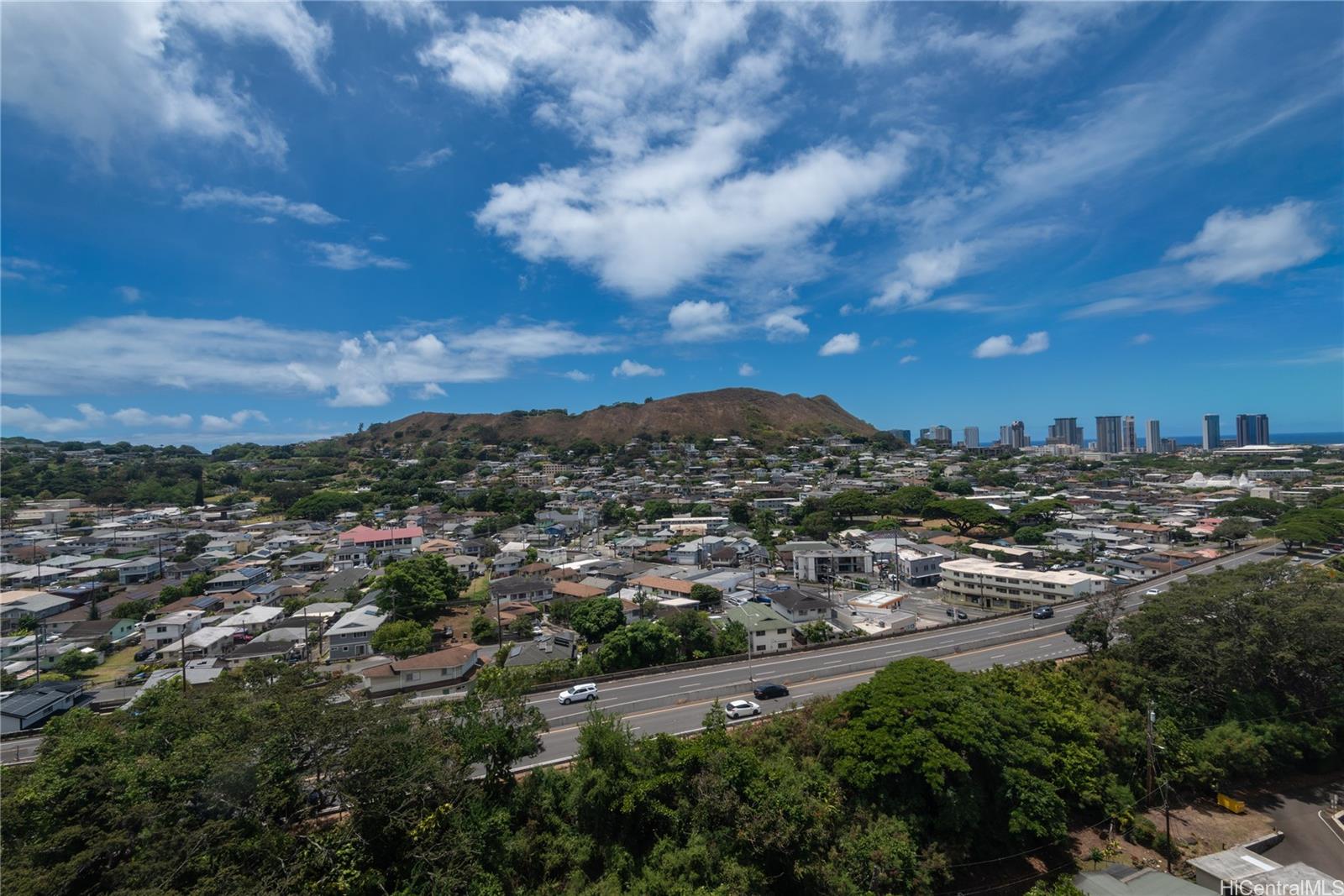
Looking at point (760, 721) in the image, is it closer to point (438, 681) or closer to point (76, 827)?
point (438, 681)

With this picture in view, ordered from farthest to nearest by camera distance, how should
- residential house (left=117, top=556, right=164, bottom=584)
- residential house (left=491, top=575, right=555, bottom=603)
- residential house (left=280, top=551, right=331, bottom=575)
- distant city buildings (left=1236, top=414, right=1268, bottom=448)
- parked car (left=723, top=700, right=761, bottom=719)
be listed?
distant city buildings (left=1236, top=414, right=1268, bottom=448), residential house (left=280, top=551, right=331, bottom=575), residential house (left=117, top=556, right=164, bottom=584), residential house (left=491, top=575, right=555, bottom=603), parked car (left=723, top=700, right=761, bottom=719)

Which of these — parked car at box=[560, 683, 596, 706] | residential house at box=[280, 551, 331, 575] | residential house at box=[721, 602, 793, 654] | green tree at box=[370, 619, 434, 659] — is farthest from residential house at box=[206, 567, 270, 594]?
residential house at box=[721, 602, 793, 654]

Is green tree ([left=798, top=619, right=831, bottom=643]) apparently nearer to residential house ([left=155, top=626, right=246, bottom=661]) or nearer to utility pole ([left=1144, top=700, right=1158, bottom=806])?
utility pole ([left=1144, top=700, right=1158, bottom=806])

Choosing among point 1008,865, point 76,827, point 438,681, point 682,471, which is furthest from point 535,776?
point 682,471

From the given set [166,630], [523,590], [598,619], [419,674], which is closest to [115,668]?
[166,630]

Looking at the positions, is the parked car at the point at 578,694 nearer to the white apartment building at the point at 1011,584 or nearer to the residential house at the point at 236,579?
the white apartment building at the point at 1011,584

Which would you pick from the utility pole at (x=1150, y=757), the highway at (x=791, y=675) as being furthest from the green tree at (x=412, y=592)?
the utility pole at (x=1150, y=757)

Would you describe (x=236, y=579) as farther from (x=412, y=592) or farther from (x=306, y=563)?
(x=412, y=592)

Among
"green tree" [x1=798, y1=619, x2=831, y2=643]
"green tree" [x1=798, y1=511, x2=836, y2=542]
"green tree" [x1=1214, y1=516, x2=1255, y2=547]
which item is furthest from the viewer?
"green tree" [x1=798, y1=511, x2=836, y2=542]
